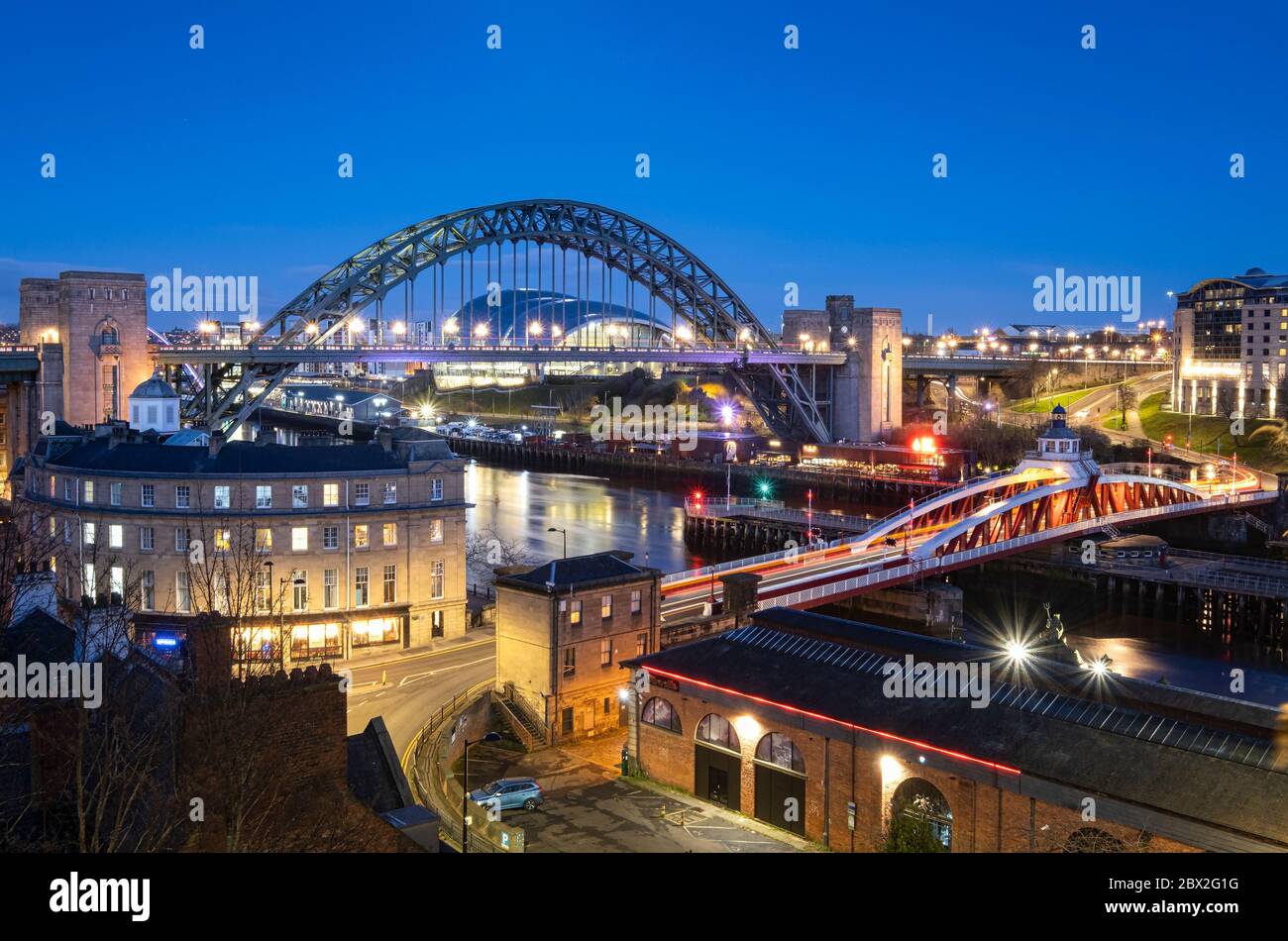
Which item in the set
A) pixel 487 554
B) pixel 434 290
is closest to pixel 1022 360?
pixel 434 290

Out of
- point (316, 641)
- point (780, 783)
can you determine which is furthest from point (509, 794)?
point (316, 641)

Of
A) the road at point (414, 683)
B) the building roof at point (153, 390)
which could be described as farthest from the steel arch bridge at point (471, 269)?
the road at point (414, 683)

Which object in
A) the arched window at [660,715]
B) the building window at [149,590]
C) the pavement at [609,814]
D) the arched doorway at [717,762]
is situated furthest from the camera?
the building window at [149,590]

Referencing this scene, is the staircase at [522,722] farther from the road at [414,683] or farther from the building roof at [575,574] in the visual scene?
the building roof at [575,574]

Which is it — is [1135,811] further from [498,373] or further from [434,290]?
[498,373]

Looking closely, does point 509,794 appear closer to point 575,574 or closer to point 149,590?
point 575,574

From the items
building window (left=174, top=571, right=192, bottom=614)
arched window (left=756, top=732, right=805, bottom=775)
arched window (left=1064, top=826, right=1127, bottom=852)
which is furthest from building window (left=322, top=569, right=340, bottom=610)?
arched window (left=1064, top=826, right=1127, bottom=852)

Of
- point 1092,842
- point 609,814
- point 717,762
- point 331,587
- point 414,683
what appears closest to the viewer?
point 1092,842
